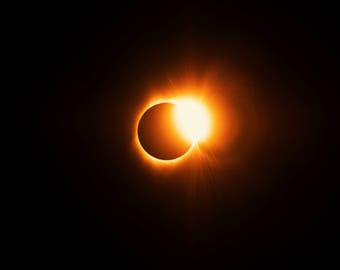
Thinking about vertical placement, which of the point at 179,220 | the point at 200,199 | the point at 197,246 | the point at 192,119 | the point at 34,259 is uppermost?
the point at 192,119

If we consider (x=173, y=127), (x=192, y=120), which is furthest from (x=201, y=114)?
(x=173, y=127)

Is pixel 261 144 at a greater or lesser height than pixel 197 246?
greater

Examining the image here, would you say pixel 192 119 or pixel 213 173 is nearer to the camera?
pixel 192 119

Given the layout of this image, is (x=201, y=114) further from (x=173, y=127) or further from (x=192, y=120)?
(x=173, y=127)

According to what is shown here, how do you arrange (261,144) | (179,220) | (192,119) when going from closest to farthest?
(192,119) < (261,144) < (179,220)

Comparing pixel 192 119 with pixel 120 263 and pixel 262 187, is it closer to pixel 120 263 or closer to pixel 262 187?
pixel 262 187

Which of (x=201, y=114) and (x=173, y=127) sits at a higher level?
(x=201, y=114)

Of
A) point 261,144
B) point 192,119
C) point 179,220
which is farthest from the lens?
point 179,220

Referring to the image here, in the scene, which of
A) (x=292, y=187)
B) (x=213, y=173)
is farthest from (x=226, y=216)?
(x=292, y=187)
